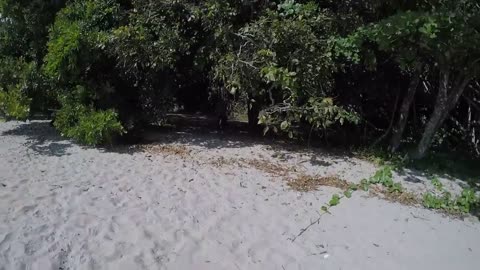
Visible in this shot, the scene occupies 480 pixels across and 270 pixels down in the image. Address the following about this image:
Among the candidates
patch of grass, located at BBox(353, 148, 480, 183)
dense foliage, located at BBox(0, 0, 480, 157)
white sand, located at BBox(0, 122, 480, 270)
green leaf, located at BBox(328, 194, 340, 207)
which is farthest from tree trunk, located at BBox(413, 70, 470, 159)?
green leaf, located at BBox(328, 194, 340, 207)

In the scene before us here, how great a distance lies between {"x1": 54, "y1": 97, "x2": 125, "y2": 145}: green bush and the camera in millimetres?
6723

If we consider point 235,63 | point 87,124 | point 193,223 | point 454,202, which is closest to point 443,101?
point 454,202

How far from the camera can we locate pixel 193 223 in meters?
4.22

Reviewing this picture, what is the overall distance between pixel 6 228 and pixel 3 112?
451 centimetres

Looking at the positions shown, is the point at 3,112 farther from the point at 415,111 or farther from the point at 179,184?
the point at 415,111

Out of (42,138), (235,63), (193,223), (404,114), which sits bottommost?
(193,223)

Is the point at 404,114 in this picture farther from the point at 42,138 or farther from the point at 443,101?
the point at 42,138

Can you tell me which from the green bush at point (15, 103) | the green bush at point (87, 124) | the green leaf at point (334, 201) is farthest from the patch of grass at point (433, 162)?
the green bush at point (15, 103)

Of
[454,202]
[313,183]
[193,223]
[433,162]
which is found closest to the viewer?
[193,223]

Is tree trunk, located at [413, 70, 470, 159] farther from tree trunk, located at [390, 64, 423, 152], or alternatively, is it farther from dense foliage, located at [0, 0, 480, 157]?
tree trunk, located at [390, 64, 423, 152]

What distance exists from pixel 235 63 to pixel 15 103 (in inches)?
154

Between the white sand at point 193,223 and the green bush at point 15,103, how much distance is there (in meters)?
1.06

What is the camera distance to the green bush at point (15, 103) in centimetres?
710

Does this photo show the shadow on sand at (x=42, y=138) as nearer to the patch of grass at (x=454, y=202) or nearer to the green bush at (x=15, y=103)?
the green bush at (x=15, y=103)
